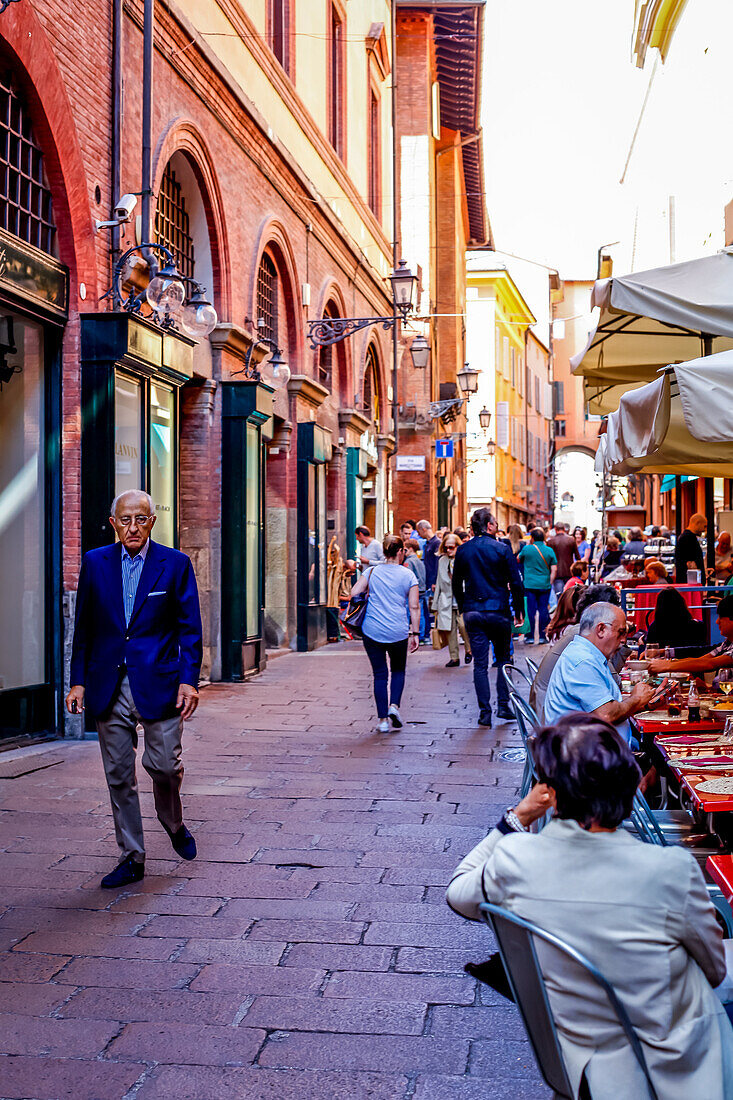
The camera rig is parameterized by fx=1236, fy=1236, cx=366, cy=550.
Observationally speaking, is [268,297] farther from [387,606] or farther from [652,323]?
[652,323]

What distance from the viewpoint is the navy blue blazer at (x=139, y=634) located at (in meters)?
5.53

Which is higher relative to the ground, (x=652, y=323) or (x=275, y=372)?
(x=275, y=372)

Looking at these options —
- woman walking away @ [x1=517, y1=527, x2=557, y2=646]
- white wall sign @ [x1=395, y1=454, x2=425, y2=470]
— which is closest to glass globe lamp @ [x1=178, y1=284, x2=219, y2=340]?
woman walking away @ [x1=517, y1=527, x2=557, y2=646]

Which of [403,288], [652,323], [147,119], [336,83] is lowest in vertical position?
[652,323]

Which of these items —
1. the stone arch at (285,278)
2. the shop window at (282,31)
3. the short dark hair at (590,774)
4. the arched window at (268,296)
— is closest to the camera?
the short dark hair at (590,774)

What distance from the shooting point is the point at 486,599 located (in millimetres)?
10477

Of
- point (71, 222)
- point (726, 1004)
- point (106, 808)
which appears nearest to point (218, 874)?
point (106, 808)

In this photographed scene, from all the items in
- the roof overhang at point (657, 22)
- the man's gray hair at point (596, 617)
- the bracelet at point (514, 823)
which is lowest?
the bracelet at point (514, 823)

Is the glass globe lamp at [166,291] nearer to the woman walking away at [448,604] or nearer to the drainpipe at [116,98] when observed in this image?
the drainpipe at [116,98]

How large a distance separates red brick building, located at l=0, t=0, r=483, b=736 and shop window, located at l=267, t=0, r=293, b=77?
3 cm

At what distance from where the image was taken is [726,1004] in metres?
2.67

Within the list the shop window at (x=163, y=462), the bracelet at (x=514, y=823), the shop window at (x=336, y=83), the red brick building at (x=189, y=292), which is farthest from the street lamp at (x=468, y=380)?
the bracelet at (x=514, y=823)

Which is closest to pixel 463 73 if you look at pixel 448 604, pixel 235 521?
pixel 448 604

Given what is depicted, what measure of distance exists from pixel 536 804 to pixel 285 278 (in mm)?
14972
